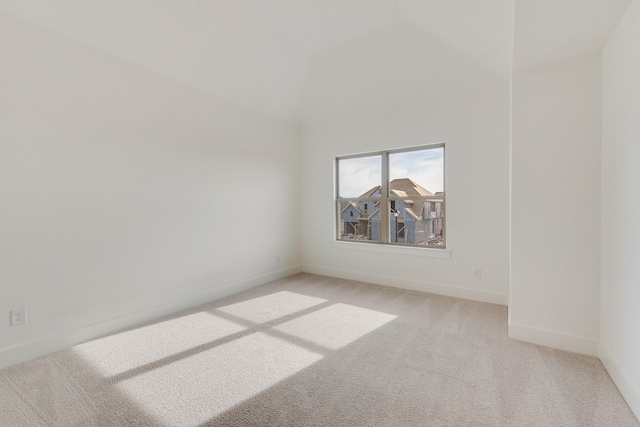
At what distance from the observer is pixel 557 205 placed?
229 centimetres

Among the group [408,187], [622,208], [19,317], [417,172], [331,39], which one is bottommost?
[19,317]

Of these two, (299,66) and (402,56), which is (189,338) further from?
(402,56)

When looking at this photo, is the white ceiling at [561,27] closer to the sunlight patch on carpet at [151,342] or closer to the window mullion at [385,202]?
the window mullion at [385,202]

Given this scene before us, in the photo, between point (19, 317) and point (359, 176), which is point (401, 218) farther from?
point (19, 317)

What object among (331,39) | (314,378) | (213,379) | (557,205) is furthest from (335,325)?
(331,39)

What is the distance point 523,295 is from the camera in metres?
2.45

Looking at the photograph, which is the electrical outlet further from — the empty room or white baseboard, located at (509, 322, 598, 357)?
white baseboard, located at (509, 322, 598, 357)

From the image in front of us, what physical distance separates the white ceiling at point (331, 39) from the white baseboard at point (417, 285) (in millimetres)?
2501

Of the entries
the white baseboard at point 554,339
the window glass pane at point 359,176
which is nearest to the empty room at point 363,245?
the white baseboard at point 554,339

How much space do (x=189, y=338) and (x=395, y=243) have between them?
294 centimetres

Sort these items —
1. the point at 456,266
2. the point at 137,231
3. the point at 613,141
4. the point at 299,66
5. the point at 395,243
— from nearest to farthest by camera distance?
the point at 613,141 < the point at 137,231 < the point at 456,266 < the point at 299,66 < the point at 395,243

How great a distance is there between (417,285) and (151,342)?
318 cm

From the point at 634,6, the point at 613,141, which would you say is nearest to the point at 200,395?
the point at 613,141

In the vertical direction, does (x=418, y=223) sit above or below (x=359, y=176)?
below
